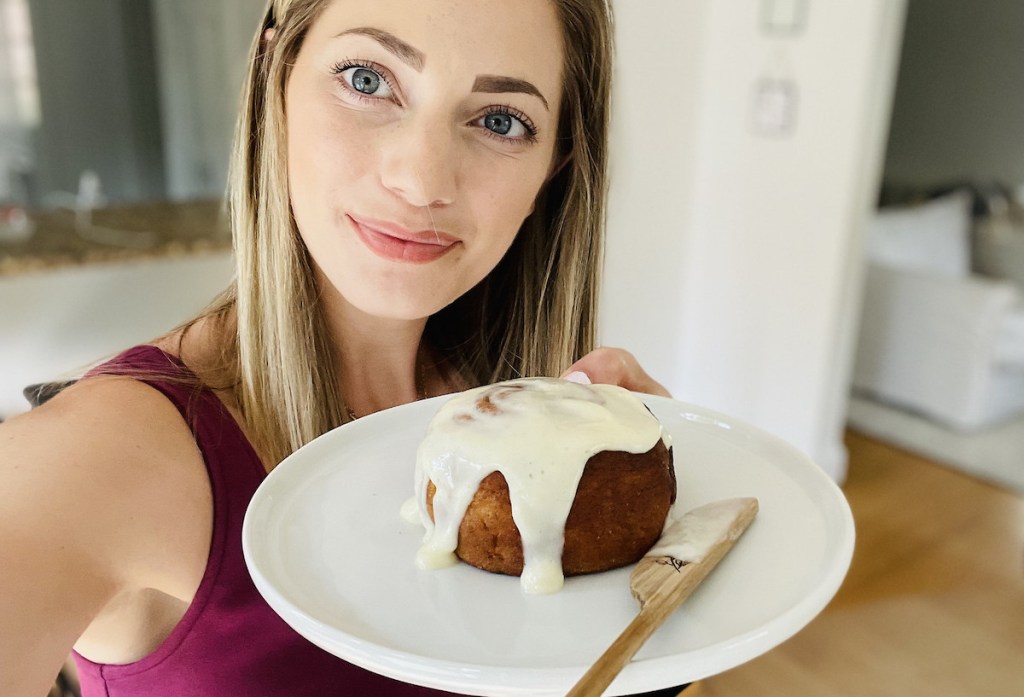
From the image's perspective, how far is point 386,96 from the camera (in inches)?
14.8

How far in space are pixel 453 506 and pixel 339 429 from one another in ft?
0.26

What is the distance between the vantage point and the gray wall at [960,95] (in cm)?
274

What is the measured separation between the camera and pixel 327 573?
13.4 inches

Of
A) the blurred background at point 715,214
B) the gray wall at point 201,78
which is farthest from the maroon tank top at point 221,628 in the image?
the gray wall at point 201,78

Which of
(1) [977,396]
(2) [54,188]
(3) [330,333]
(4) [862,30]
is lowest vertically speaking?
(1) [977,396]

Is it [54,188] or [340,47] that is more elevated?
[340,47]

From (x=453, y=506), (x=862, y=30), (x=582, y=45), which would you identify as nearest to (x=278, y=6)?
(x=582, y=45)

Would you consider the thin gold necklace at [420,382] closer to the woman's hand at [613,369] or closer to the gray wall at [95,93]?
the woman's hand at [613,369]

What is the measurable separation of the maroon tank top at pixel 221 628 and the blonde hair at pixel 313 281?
0.02 m

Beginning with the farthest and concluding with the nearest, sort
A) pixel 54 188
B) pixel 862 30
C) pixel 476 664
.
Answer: pixel 54 188 → pixel 862 30 → pixel 476 664

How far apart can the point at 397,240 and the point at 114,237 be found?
53.9 inches

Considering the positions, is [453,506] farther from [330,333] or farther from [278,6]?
[278,6]

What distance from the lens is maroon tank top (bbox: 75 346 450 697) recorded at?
15.3 inches

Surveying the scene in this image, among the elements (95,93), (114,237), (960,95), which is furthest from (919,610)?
(95,93)
